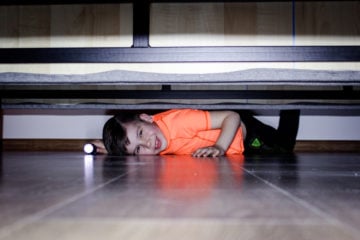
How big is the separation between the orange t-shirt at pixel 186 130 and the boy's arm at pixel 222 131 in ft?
0.14

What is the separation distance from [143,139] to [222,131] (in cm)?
38

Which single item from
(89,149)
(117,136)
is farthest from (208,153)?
(89,149)

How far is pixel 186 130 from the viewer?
1812 millimetres

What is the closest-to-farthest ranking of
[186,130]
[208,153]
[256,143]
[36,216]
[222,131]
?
[36,216] < [208,153] < [222,131] < [186,130] < [256,143]

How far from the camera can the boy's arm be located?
5.06 ft

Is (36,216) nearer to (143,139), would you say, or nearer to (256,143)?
(143,139)

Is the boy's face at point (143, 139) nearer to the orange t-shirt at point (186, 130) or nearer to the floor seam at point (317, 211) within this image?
the orange t-shirt at point (186, 130)

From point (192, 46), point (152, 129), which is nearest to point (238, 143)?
point (152, 129)

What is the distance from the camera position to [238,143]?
6.49ft

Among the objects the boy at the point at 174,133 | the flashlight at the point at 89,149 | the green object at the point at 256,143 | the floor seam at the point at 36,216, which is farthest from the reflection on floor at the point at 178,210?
the green object at the point at 256,143

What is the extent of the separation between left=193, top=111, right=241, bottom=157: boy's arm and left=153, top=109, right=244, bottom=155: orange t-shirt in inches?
1.6

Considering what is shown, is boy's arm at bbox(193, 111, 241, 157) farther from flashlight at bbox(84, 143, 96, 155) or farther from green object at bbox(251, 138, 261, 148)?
flashlight at bbox(84, 143, 96, 155)

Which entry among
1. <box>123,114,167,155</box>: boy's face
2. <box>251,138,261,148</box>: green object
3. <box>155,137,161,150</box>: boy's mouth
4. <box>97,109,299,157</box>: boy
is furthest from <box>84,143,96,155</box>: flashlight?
<box>251,138,261,148</box>: green object

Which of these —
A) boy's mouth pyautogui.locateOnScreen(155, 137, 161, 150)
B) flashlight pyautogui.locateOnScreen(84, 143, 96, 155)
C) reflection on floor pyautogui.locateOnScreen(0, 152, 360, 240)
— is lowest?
flashlight pyautogui.locateOnScreen(84, 143, 96, 155)
